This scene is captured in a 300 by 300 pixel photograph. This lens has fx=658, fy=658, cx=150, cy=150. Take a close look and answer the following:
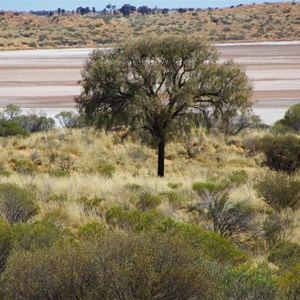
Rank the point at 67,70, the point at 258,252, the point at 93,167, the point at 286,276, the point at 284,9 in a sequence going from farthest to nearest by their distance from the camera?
the point at 284,9 → the point at 67,70 → the point at 93,167 → the point at 258,252 → the point at 286,276

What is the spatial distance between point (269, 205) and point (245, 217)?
7.40 ft

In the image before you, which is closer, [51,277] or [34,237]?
[51,277]

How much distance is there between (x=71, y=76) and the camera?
57.5 m

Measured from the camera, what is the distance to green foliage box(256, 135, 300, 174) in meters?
21.7

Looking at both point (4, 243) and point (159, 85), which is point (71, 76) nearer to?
point (159, 85)

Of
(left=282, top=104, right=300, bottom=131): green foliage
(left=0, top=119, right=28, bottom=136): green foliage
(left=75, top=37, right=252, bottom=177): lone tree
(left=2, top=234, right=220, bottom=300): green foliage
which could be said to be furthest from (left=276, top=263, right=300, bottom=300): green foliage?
(left=282, top=104, right=300, bottom=131): green foliage

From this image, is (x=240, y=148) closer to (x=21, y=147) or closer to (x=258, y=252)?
(x=21, y=147)

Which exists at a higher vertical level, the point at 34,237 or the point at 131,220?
the point at 34,237

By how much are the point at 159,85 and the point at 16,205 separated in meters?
10.9

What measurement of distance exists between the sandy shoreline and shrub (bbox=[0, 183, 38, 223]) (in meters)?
22.2

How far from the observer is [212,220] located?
1164 cm

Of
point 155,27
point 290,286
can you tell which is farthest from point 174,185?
point 155,27

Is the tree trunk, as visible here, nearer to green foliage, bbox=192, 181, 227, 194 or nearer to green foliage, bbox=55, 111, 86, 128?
green foliage, bbox=192, 181, 227, 194

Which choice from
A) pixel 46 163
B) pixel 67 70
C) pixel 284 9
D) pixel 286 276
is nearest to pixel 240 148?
pixel 46 163
